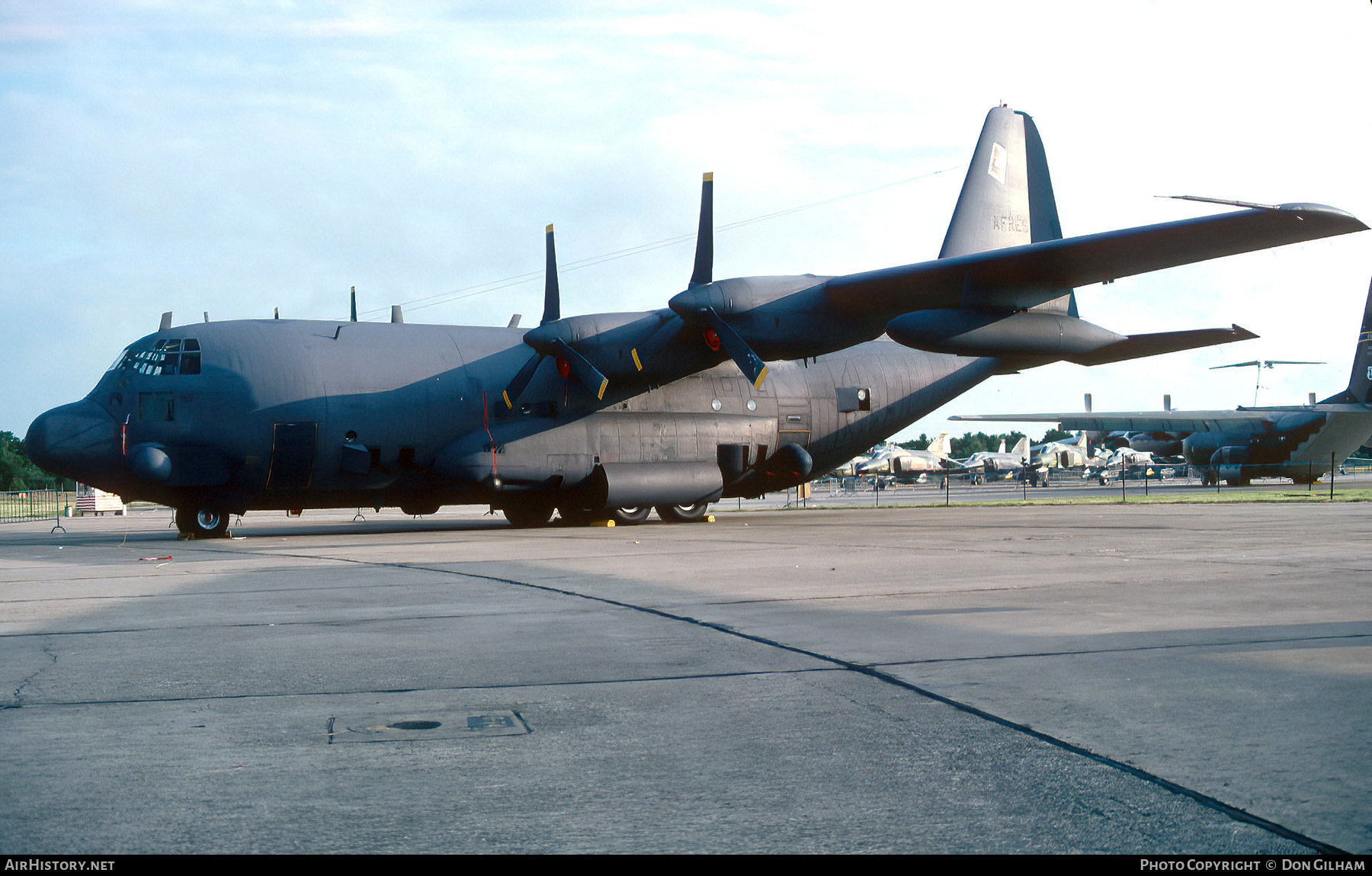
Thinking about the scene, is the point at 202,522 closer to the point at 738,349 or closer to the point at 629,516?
the point at 629,516

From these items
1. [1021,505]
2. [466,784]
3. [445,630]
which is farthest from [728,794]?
[1021,505]

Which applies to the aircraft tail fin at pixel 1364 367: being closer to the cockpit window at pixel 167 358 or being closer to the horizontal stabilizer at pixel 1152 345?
the horizontal stabilizer at pixel 1152 345

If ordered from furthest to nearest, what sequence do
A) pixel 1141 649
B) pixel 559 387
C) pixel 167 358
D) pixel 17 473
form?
pixel 17 473 < pixel 559 387 < pixel 167 358 < pixel 1141 649

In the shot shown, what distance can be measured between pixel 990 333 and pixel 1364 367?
3675 centimetres

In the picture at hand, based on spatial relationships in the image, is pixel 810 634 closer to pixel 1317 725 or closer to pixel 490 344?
pixel 1317 725

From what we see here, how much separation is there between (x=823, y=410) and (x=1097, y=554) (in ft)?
40.6

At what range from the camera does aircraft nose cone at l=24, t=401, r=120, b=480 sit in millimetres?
19250

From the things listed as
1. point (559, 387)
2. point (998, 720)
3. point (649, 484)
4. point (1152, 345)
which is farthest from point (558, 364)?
point (998, 720)

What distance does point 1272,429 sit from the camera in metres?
50.0

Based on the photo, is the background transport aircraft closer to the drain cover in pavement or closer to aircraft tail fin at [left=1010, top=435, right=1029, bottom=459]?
aircraft tail fin at [left=1010, top=435, right=1029, bottom=459]

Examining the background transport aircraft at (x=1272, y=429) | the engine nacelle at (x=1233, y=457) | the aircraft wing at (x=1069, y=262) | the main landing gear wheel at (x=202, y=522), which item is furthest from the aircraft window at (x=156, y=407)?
the engine nacelle at (x=1233, y=457)

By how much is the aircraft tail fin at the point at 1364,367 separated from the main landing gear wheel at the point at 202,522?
47533 mm

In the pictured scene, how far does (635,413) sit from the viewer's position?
23203 mm

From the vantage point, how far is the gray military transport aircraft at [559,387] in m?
19.5
